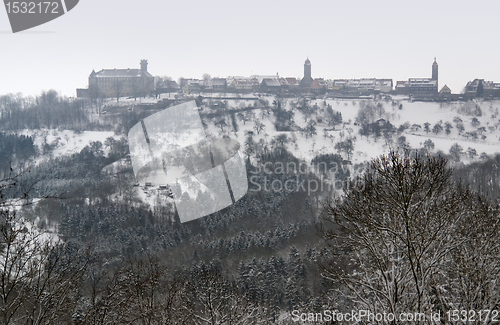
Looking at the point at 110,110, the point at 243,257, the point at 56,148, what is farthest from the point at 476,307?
the point at 110,110

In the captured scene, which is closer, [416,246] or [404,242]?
[404,242]

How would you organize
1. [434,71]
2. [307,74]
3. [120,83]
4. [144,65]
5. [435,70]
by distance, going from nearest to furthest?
1. [120,83]
2. [435,70]
3. [434,71]
4. [144,65]
5. [307,74]

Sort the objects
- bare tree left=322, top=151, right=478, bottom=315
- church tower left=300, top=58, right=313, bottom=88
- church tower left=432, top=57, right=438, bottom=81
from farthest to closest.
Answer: church tower left=300, top=58, right=313, bottom=88, church tower left=432, top=57, right=438, bottom=81, bare tree left=322, top=151, right=478, bottom=315

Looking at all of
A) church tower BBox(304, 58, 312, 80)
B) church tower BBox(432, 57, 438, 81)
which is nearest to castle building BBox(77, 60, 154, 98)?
church tower BBox(304, 58, 312, 80)

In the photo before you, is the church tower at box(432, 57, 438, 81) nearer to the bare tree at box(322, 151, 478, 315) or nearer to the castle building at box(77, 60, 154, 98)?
the castle building at box(77, 60, 154, 98)

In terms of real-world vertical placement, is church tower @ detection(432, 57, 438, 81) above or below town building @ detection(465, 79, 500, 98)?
above

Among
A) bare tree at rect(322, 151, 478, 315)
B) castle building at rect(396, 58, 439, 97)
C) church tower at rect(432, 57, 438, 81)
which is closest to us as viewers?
bare tree at rect(322, 151, 478, 315)

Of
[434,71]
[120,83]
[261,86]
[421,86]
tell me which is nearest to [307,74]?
[261,86]

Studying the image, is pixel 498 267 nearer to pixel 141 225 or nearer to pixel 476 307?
pixel 476 307

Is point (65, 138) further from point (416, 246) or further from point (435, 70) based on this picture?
point (435, 70)

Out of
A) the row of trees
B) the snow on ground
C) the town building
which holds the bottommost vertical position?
the snow on ground
